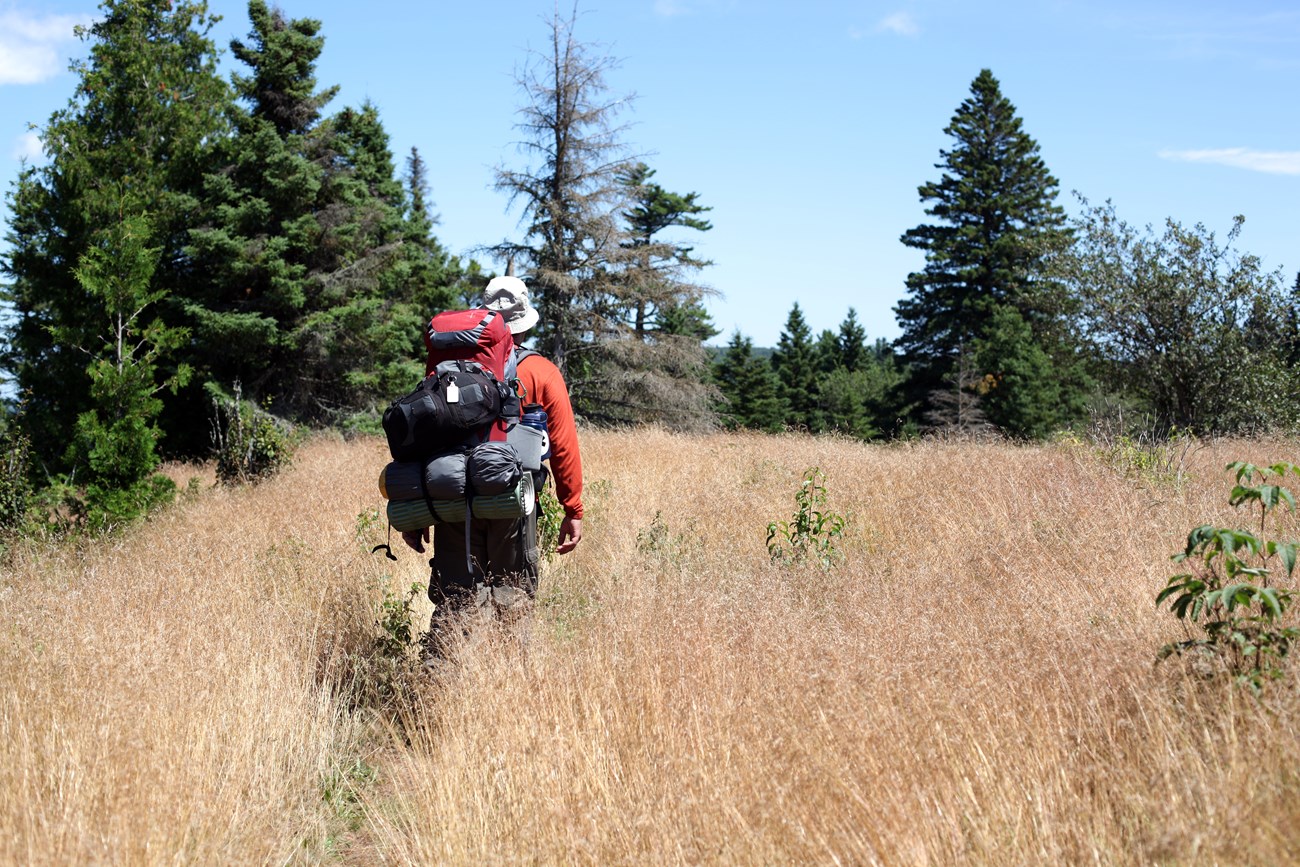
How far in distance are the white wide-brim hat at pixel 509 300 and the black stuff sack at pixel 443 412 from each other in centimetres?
59

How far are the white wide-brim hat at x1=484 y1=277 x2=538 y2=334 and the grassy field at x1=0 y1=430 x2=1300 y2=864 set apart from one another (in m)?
1.43

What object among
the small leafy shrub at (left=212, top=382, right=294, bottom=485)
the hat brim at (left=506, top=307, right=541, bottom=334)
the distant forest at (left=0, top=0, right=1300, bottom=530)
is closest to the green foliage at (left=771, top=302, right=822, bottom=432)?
the distant forest at (left=0, top=0, right=1300, bottom=530)

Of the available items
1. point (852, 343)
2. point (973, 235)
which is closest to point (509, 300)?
point (973, 235)

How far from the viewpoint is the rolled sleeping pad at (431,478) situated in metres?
4.01

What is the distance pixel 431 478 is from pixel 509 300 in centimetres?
108

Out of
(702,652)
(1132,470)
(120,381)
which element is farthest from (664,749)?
(120,381)

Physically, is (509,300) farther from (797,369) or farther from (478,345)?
(797,369)

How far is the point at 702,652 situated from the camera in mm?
3676

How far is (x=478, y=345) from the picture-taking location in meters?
4.28

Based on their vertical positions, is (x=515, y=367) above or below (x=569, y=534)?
above

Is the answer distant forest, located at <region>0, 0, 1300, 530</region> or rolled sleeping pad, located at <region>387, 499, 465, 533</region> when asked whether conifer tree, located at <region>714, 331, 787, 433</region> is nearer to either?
distant forest, located at <region>0, 0, 1300, 530</region>

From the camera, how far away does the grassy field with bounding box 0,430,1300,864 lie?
255 cm

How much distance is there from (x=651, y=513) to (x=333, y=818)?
184 inches

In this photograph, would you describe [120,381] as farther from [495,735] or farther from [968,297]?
[968,297]
